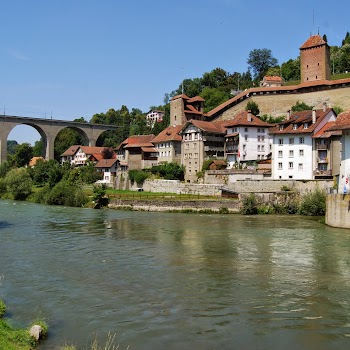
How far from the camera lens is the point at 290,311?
536 inches

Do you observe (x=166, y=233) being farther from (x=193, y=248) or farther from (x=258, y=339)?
(x=258, y=339)

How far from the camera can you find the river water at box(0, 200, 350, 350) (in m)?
11.8

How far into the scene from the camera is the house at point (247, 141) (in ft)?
198

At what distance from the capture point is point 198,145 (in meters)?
62.4

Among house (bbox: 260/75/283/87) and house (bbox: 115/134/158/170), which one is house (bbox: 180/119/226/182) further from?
house (bbox: 260/75/283/87)

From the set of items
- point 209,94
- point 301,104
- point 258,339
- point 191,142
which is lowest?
point 258,339

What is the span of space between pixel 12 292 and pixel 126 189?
49399mm

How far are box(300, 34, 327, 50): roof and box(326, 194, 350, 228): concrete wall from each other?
5567 centimetres

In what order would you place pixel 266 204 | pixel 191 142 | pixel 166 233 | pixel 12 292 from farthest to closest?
1. pixel 191 142
2. pixel 266 204
3. pixel 166 233
4. pixel 12 292

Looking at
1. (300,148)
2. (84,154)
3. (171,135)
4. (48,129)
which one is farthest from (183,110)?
(48,129)

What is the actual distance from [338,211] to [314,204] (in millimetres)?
8639

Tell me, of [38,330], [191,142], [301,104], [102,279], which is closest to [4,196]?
[191,142]

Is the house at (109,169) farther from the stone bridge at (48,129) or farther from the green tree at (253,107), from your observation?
the stone bridge at (48,129)

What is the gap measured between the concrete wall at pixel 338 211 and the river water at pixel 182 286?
5.53ft
